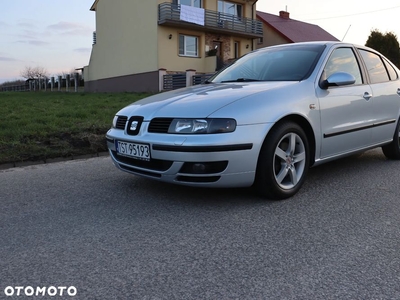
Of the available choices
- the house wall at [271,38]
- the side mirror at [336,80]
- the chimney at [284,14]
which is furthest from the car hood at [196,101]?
the chimney at [284,14]

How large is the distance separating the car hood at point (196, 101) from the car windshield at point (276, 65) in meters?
0.31

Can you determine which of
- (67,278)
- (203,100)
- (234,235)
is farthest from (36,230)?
(203,100)

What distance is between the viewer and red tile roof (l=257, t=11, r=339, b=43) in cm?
3088

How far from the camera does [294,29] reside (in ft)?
108

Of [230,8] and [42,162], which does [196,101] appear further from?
[230,8]

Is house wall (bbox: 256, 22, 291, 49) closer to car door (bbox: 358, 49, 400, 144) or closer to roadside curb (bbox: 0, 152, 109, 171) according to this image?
car door (bbox: 358, 49, 400, 144)

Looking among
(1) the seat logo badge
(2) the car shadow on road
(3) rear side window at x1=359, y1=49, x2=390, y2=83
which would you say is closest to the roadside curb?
(2) the car shadow on road

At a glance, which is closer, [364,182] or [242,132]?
[242,132]

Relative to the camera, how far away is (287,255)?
7.94 feet

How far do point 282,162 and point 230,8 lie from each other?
2398 centimetres

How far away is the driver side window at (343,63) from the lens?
4.12 m

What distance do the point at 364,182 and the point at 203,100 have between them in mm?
2032

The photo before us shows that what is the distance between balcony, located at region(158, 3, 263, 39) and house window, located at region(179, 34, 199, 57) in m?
0.75

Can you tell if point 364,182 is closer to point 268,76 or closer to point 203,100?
point 268,76
